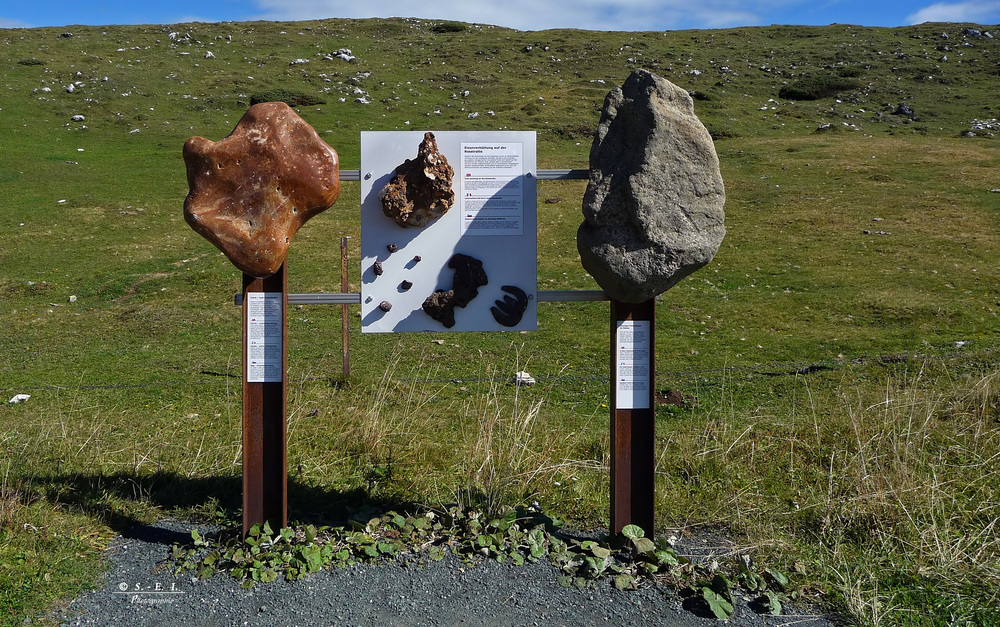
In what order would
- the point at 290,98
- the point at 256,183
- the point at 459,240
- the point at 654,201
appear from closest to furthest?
the point at 654,201 → the point at 256,183 → the point at 459,240 → the point at 290,98

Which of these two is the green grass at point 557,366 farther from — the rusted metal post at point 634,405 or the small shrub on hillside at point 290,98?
the small shrub on hillside at point 290,98

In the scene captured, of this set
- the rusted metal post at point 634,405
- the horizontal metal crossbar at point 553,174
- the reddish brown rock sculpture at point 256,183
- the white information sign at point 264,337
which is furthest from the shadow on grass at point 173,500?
the horizontal metal crossbar at point 553,174

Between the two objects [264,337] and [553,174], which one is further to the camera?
[553,174]

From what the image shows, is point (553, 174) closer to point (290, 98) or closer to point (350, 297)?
point (350, 297)

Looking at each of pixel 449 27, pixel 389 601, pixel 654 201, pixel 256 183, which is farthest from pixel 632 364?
pixel 449 27

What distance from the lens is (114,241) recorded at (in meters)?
13.0

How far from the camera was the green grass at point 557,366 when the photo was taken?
3.83 m

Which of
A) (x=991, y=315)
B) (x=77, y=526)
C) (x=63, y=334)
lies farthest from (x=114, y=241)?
(x=991, y=315)

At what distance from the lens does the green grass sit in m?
3.83

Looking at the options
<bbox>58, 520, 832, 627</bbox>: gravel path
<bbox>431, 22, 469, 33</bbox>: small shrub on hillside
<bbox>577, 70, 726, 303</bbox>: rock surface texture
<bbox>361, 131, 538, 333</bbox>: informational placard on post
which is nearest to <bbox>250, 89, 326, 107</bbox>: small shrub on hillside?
<bbox>431, 22, 469, 33</bbox>: small shrub on hillside

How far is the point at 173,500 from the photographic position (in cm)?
421

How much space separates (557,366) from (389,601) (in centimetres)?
465

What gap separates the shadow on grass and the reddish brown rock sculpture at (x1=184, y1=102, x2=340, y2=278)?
53.2 inches

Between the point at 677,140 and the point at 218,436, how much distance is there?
143 inches
